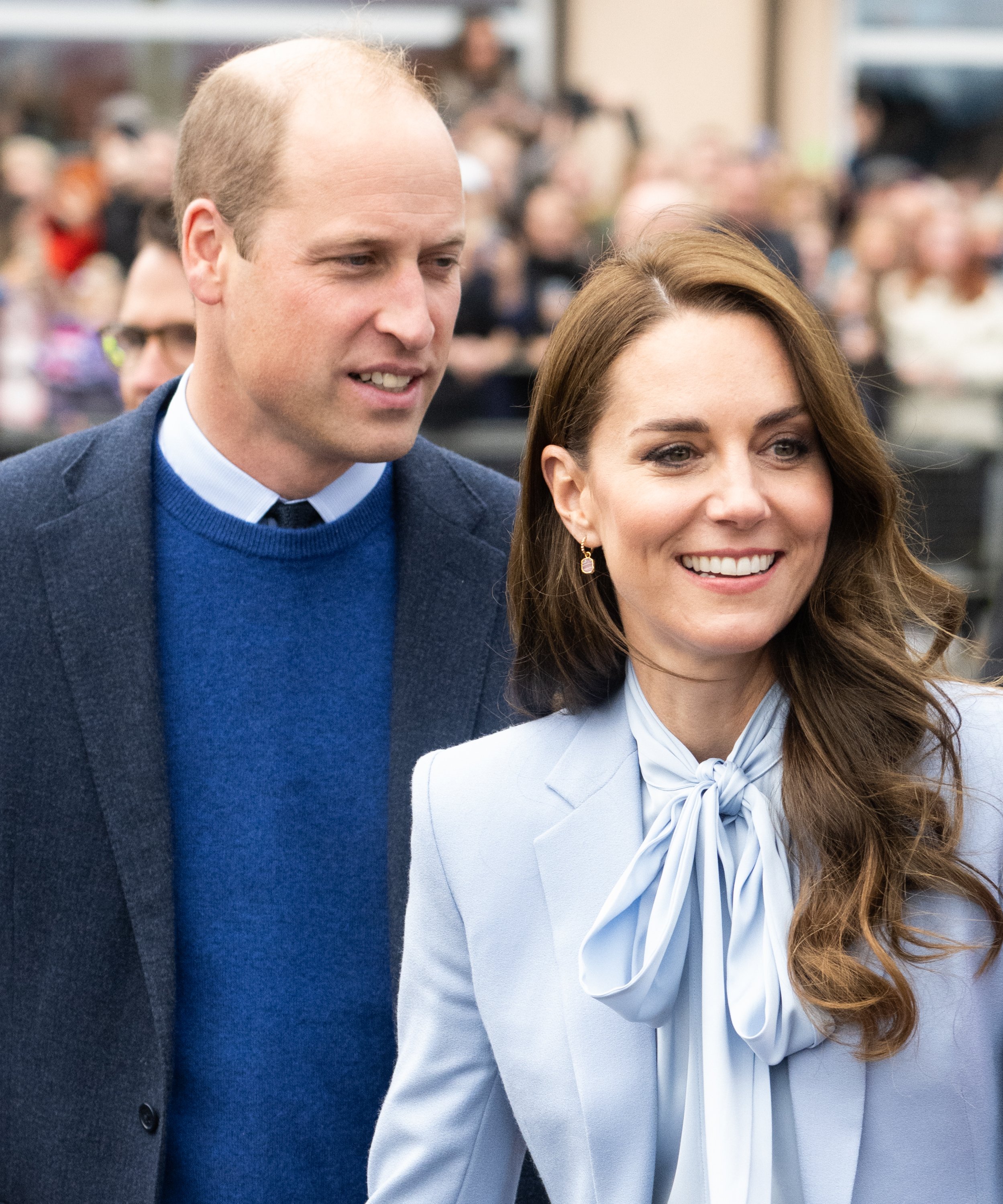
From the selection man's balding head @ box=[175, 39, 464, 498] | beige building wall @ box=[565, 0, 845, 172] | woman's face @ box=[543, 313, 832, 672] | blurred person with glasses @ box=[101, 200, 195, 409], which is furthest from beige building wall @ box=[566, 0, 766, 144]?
woman's face @ box=[543, 313, 832, 672]

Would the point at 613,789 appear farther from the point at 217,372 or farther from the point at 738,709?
the point at 217,372

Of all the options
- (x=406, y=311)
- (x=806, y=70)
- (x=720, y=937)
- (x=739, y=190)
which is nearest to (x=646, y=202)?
(x=739, y=190)

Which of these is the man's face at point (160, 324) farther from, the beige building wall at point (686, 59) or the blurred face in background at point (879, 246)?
the beige building wall at point (686, 59)

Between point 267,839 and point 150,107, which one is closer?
point 267,839

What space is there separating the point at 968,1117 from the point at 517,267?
7.00 meters

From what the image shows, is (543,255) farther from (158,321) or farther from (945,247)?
(158,321)

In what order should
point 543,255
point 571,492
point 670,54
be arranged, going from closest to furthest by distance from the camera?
point 571,492 → point 543,255 → point 670,54

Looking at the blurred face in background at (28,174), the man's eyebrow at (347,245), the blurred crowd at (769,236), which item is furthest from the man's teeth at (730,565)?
the blurred face in background at (28,174)

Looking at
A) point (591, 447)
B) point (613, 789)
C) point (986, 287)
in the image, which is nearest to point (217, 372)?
point (591, 447)

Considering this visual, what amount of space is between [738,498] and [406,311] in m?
0.71

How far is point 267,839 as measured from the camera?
2594 mm

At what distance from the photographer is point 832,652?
2.21m

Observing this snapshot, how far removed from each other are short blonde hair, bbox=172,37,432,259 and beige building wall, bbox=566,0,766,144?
Answer: 1105cm

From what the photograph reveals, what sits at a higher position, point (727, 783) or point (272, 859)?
point (727, 783)
